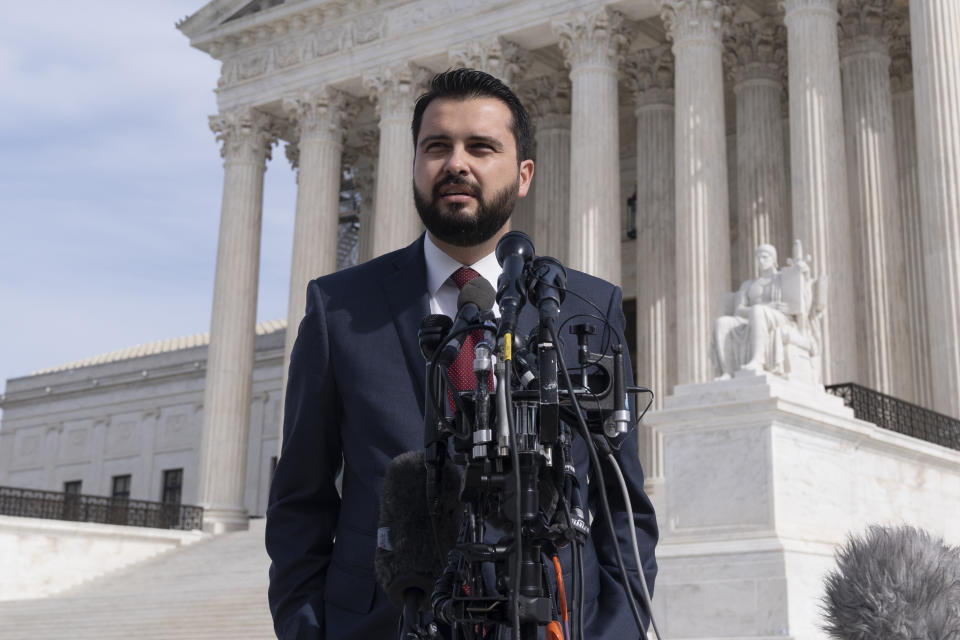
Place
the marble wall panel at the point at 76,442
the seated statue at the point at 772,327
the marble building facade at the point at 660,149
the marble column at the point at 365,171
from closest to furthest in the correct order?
the seated statue at the point at 772,327 < the marble building facade at the point at 660,149 < the marble column at the point at 365,171 < the marble wall panel at the point at 76,442

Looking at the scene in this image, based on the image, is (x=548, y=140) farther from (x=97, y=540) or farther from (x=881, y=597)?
(x=881, y=597)

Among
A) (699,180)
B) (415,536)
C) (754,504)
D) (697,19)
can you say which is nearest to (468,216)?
(415,536)

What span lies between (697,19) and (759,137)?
4.29m

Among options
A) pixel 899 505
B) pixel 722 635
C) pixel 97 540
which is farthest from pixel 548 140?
pixel 722 635

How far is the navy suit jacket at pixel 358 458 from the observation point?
327 cm

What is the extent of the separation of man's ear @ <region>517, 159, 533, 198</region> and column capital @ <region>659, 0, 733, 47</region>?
26.0 metres

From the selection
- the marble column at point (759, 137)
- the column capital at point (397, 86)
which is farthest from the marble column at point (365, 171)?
the marble column at point (759, 137)

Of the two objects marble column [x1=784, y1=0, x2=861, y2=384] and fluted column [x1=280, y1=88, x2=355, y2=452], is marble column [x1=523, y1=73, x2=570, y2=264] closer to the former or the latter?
fluted column [x1=280, y1=88, x2=355, y2=452]

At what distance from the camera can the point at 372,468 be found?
3.36 metres

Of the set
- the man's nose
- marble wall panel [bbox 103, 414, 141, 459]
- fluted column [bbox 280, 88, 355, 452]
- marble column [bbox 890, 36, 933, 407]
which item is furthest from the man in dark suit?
marble wall panel [bbox 103, 414, 141, 459]

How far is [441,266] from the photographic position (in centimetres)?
355

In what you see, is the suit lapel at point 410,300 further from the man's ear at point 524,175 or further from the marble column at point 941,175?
the marble column at point 941,175

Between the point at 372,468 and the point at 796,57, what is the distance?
25.3 meters

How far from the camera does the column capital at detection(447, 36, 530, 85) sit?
105 feet
